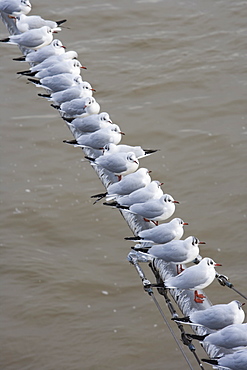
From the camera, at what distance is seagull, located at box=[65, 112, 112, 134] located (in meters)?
4.65

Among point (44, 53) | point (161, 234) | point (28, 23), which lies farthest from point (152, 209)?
point (28, 23)

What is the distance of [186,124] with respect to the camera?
32.9 ft

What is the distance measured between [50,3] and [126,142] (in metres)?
3.90

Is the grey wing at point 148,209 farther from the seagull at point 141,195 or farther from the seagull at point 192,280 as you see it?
the seagull at point 192,280

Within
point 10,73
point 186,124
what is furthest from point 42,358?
point 10,73

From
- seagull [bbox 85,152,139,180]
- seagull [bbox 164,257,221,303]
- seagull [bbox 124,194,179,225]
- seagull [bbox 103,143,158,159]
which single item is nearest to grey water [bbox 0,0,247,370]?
seagull [bbox 103,143,158,159]

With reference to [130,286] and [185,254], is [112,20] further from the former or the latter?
[185,254]

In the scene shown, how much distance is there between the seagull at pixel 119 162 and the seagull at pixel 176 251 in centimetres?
65

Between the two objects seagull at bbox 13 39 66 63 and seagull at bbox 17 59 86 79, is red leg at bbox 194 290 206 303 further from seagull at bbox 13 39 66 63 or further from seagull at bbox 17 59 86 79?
seagull at bbox 13 39 66 63

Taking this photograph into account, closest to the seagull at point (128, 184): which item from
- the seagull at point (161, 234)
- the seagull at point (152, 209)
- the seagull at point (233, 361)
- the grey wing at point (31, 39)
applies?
the seagull at point (152, 209)

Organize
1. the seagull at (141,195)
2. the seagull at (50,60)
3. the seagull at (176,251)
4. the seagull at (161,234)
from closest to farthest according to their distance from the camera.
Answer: the seagull at (176,251), the seagull at (161,234), the seagull at (141,195), the seagull at (50,60)

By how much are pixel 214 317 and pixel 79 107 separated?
183cm

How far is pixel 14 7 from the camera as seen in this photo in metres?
5.54

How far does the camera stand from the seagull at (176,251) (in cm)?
367
